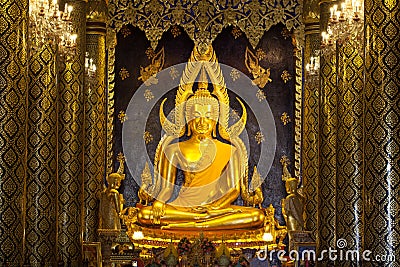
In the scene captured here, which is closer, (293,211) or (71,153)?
(71,153)

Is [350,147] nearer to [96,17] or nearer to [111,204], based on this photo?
[111,204]

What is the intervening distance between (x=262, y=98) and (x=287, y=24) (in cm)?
143

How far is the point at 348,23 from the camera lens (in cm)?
1104

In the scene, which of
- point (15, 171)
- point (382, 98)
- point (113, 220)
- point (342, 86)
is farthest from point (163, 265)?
point (113, 220)

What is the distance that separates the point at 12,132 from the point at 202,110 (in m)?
8.40

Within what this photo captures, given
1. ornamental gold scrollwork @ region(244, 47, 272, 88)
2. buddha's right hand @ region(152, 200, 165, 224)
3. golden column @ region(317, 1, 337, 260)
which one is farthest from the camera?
ornamental gold scrollwork @ region(244, 47, 272, 88)

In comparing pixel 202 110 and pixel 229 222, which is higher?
pixel 202 110

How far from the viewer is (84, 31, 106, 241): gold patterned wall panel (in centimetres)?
1517

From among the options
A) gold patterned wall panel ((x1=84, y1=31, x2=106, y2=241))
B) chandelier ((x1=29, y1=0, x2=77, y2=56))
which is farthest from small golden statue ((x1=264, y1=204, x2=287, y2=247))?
chandelier ((x1=29, y1=0, x2=77, y2=56))

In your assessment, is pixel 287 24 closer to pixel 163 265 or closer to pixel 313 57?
pixel 313 57

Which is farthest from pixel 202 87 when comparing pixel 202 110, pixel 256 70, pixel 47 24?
pixel 47 24

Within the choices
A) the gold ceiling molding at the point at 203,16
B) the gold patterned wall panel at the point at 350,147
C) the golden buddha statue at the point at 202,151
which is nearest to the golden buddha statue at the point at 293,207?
the golden buddha statue at the point at 202,151

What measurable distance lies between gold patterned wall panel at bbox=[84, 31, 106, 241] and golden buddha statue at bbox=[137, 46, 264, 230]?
3.55 feet

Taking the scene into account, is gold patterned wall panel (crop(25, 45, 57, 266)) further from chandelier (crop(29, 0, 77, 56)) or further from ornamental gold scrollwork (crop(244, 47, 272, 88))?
ornamental gold scrollwork (crop(244, 47, 272, 88))
